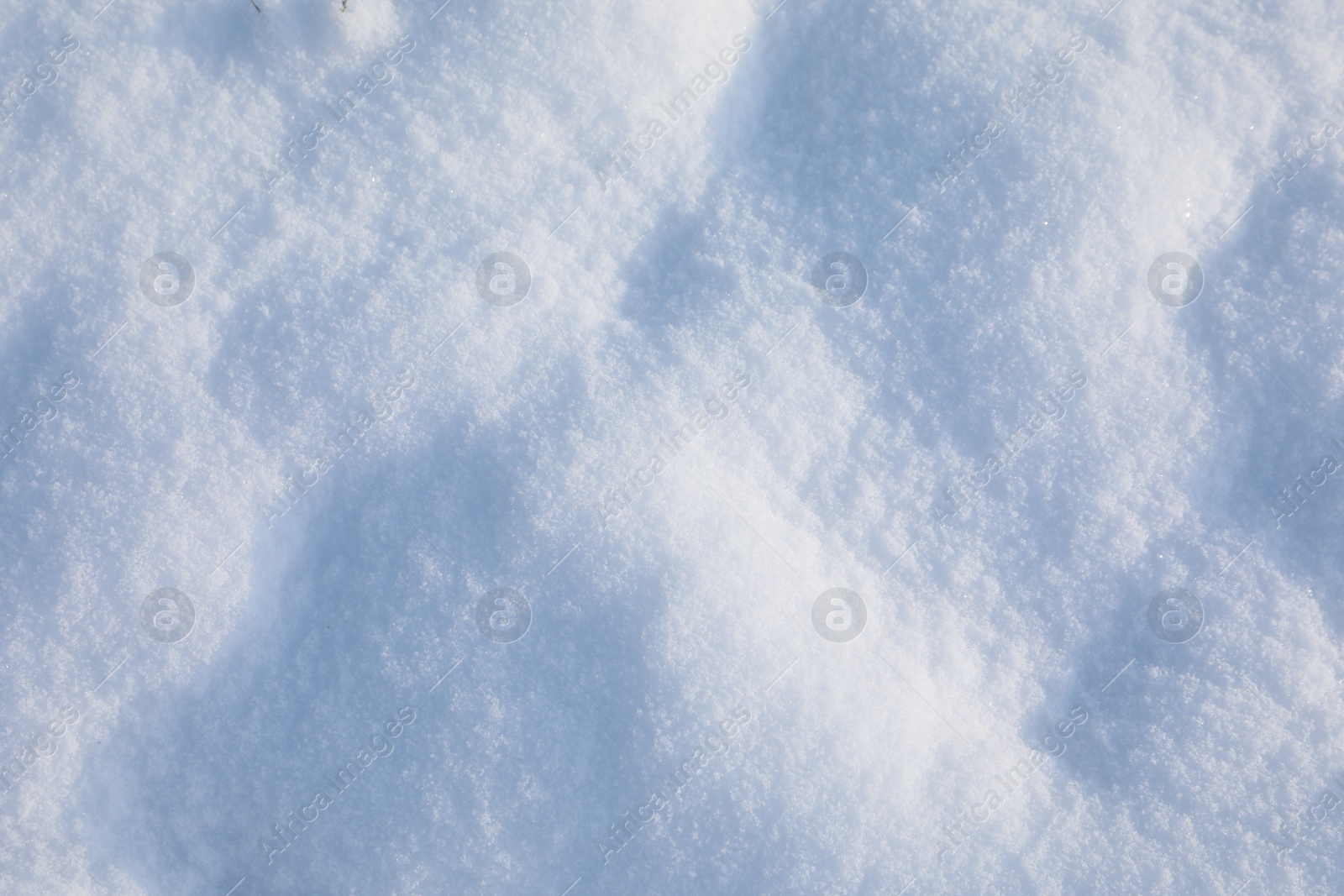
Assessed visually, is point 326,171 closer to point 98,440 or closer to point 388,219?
point 388,219

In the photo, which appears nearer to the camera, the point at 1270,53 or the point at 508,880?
the point at 508,880

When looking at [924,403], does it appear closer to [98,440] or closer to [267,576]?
[267,576]

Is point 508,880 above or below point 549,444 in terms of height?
below

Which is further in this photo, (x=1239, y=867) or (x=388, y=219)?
(x=388, y=219)

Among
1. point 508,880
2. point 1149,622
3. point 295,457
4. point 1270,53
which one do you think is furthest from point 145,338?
point 1270,53

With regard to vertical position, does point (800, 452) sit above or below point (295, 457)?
above

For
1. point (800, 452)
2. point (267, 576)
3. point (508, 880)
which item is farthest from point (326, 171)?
point (508, 880)

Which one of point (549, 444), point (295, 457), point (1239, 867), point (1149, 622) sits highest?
point (1149, 622)
